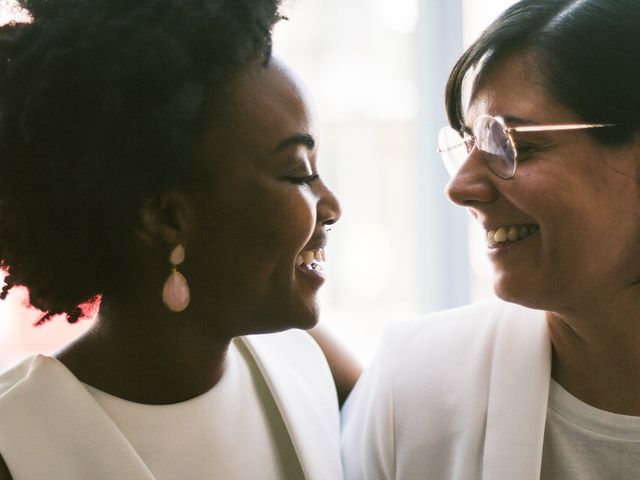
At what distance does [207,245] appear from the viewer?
1332mm

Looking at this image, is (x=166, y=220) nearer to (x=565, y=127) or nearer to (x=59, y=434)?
(x=59, y=434)

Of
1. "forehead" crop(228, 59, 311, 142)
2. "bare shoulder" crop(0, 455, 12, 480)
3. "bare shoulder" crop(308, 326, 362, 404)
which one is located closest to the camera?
"bare shoulder" crop(0, 455, 12, 480)

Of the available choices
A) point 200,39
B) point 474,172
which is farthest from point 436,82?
point 200,39

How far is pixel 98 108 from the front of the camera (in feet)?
4.06

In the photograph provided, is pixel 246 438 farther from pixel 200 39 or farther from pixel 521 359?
pixel 200 39

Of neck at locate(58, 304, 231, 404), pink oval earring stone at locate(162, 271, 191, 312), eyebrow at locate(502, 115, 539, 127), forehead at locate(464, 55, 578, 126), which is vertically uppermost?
forehead at locate(464, 55, 578, 126)

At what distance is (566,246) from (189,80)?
66 cm

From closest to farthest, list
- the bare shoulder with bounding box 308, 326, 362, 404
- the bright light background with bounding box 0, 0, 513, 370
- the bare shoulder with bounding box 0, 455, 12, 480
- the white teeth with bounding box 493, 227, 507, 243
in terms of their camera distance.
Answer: the bare shoulder with bounding box 0, 455, 12, 480
the white teeth with bounding box 493, 227, 507, 243
the bare shoulder with bounding box 308, 326, 362, 404
the bright light background with bounding box 0, 0, 513, 370

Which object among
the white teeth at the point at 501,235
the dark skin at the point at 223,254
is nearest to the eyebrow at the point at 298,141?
the dark skin at the point at 223,254

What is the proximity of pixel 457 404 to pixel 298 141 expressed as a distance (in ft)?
1.82

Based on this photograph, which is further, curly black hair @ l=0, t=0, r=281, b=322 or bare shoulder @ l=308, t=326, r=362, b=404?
bare shoulder @ l=308, t=326, r=362, b=404

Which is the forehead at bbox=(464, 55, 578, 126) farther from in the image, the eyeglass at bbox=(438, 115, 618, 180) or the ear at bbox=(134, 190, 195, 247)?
the ear at bbox=(134, 190, 195, 247)

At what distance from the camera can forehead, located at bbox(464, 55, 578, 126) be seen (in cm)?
134

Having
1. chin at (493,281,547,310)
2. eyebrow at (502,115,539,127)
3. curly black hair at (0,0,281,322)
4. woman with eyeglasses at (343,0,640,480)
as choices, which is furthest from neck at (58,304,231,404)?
eyebrow at (502,115,539,127)
